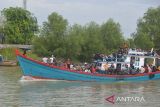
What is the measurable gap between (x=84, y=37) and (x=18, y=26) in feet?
87.0

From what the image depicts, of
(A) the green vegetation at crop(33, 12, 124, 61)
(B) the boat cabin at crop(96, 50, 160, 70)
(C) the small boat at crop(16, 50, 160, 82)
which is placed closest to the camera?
(C) the small boat at crop(16, 50, 160, 82)

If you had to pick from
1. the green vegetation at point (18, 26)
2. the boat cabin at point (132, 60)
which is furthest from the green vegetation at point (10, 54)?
the boat cabin at point (132, 60)

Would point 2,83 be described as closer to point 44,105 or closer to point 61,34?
point 44,105

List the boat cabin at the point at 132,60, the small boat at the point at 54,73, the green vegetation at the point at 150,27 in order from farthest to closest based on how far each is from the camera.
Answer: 1. the green vegetation at the point at 150,27
2. the boat cabin at the point at 132,60
3. the small boat at the point at 54,73

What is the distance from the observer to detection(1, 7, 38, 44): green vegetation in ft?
394

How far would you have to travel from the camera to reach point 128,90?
43.6m

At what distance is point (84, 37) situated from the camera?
10088 centimetres

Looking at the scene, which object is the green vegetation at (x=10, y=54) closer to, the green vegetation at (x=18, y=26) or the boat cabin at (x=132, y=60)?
the green vegetation at (x=18, y=26)

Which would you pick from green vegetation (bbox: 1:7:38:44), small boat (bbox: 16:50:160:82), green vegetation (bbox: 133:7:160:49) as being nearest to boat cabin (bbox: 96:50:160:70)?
small boat (bbox: 16:50:160:82)

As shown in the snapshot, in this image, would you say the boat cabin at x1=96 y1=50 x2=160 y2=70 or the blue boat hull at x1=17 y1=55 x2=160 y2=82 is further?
the boat cabin at x1=96 y1=50 x2=160 y2=70

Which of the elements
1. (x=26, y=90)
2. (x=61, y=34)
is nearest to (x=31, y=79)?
(x=26, y=90)

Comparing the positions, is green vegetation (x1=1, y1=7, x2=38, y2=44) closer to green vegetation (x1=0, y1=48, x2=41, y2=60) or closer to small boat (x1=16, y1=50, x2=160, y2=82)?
green vegetation (x1=0, y1=48, x2=41, y2=60)

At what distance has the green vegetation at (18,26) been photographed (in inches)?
4729

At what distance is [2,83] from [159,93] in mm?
14414
